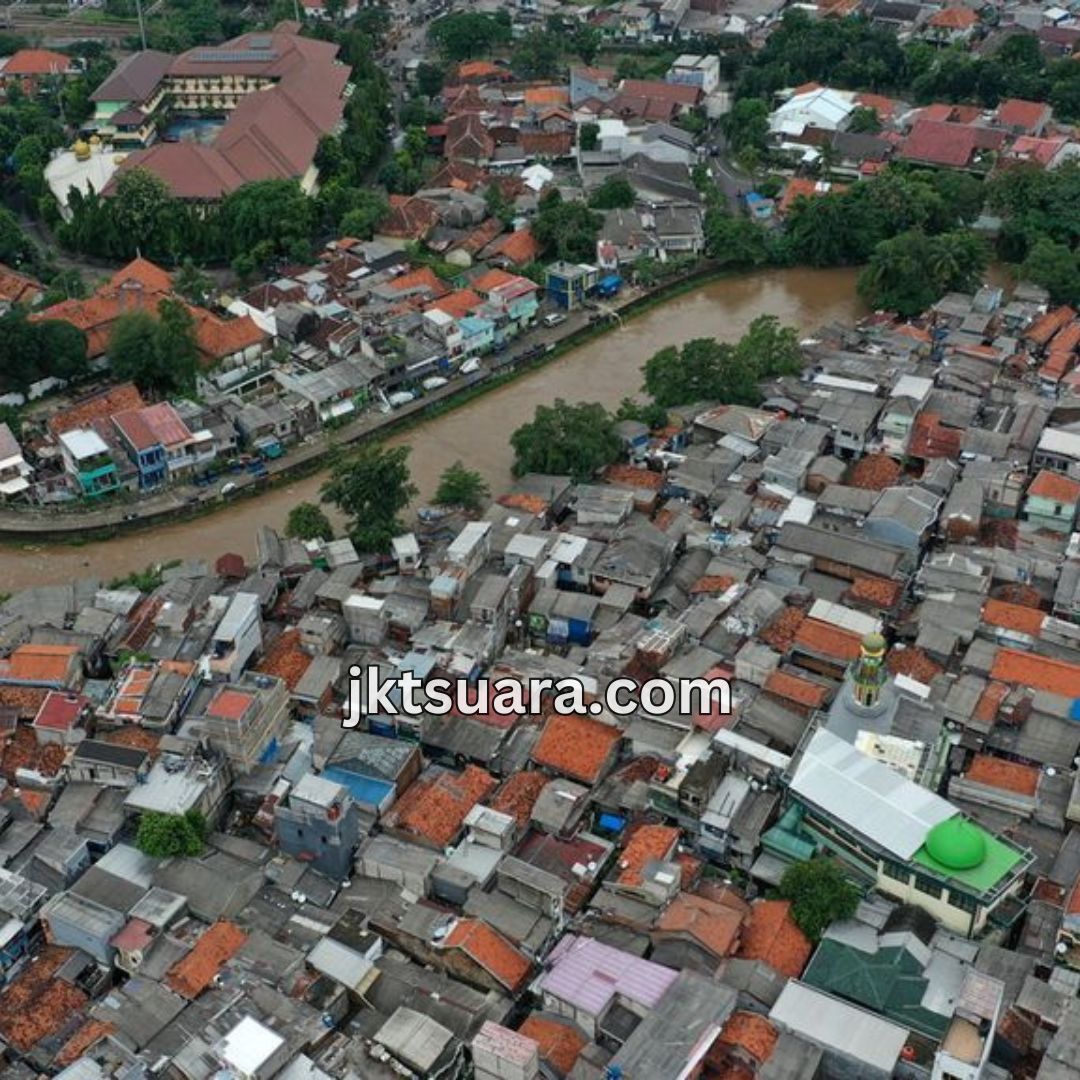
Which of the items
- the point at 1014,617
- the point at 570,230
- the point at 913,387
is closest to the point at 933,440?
the point at 913,387

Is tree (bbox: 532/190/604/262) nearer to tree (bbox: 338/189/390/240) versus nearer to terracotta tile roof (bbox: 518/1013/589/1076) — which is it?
tree (bbox: 338/189/390/240)

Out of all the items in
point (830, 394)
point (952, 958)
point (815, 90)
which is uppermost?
point (815, 90)

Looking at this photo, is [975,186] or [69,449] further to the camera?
[975,186]

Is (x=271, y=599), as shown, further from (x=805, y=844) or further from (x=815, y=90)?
(x=815, y=90)

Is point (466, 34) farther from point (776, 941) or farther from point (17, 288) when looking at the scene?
point (776, 941)

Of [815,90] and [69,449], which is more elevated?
[815,90]

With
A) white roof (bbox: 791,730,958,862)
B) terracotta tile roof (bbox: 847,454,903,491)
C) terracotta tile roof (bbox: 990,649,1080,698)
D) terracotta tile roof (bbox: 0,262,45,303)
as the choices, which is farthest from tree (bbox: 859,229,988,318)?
terracotta tile roof (bbox: 0,262,45,303)

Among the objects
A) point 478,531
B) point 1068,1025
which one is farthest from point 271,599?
point 1068,1025
